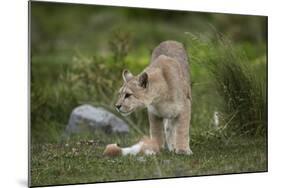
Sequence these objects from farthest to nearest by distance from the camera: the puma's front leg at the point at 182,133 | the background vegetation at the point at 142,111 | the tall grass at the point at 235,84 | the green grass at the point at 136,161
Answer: the tall grass at the point at 235,84 → the puma's front leg at the point at 182,133 → the background vegetation at the point at 142,111 → the green grass at the point at 136,161

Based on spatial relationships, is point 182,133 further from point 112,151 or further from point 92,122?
point 92,122

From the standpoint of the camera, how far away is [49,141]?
8445 mm

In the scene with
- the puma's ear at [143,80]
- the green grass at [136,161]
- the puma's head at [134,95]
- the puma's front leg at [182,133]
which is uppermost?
the puma's ear at [143,80]

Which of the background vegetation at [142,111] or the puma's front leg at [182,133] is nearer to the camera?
the background vegetation at [142,111]

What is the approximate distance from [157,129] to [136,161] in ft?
1.51

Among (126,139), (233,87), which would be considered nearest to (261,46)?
(233,87)

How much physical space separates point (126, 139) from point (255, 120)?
160cm

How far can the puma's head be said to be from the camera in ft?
23.5

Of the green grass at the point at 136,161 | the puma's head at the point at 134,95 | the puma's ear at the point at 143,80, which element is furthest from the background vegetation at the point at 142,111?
the puma's ear at the point at 143,80

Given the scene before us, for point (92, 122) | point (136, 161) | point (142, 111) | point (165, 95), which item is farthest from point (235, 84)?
point (92, 122)

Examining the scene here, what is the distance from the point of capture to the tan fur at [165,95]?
7215 millimetres

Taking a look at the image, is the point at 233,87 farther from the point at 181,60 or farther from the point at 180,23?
the point at 180,23

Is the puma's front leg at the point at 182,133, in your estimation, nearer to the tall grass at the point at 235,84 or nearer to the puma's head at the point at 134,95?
the puma's head at the point at 134,95

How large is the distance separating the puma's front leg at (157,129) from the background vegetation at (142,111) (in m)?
0.15
